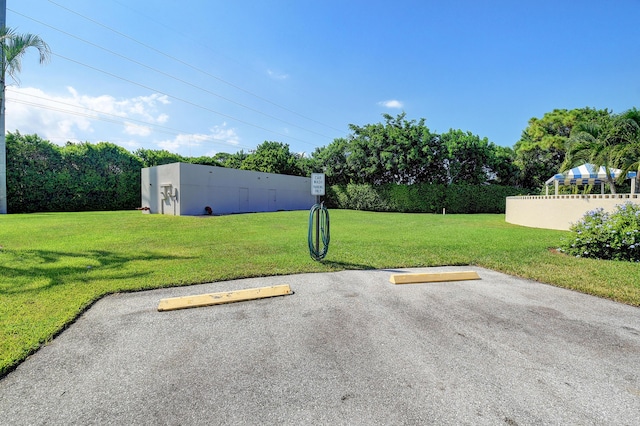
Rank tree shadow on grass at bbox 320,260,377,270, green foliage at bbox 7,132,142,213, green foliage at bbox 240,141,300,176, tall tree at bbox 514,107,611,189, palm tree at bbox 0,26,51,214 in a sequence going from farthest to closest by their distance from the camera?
green foliage at bbox 240,141,300,176 → tall tree at bbox 514,107,611,189 → green foliage at bbox 7,132,142,213 → palm tree at bbox 0,26,51,214 → tree shadow on grass at bbox 320,260,377,270

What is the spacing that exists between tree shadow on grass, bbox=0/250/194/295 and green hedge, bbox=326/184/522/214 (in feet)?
70.4

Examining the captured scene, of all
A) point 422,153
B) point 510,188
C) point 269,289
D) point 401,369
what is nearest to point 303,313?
point 269,289

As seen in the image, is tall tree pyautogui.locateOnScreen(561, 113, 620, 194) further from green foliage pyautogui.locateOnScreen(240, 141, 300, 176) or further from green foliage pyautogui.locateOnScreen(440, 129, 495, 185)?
Result: green foliage pyautogui.locateOnScreen(240, 141, 300, 176)

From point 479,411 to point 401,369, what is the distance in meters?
0.59

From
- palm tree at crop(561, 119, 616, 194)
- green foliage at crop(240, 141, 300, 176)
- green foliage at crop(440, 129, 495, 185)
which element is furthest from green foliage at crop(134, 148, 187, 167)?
palm tree at crop(561, 119, 616, 194)

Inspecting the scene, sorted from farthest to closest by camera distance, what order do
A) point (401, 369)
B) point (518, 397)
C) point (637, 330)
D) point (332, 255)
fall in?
point (332, 255), point (637, 330), point (401, 369), point (518, 397)

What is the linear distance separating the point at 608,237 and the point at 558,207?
6552mm

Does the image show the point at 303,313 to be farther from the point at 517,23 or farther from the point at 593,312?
the point at 517,23

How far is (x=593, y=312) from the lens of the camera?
3566 millimetres

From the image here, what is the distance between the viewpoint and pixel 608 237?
20.6ft

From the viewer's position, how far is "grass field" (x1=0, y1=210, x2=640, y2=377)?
3527 millimetres

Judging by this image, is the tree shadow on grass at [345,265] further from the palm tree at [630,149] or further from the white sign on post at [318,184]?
the palm tree at [630,149]

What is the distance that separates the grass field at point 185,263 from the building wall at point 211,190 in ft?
29.8

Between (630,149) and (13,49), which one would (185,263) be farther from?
(630,149)
